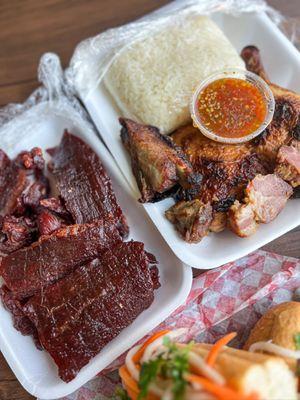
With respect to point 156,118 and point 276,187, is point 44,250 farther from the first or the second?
point 276,187

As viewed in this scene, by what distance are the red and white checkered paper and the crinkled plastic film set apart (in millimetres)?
1651

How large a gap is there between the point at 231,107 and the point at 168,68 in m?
0.61

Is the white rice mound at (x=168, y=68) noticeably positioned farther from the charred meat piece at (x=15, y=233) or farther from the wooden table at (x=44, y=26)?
the charred meat piece at (x=15, y=233)

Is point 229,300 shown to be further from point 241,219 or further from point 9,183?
point 9,183

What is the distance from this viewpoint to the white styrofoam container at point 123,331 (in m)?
2.88

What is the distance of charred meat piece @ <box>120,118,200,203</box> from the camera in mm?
3004

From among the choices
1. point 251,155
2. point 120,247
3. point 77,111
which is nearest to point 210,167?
point 251,155

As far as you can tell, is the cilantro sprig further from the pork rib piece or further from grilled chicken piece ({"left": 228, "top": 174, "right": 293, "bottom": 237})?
grilled chicken piece ({"left": 228, "top": 174, "right": 293, "bottom": 237})

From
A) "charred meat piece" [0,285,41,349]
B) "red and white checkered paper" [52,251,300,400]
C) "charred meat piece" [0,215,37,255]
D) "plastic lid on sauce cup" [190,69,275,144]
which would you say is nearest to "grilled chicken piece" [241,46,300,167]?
"plastic lid on sauce cup" [190,69,275,144]

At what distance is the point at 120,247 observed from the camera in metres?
3.01

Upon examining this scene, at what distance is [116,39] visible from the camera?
367cm

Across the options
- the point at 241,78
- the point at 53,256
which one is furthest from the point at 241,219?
the point at 53,256

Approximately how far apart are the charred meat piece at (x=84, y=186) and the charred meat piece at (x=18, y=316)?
0.63 meters

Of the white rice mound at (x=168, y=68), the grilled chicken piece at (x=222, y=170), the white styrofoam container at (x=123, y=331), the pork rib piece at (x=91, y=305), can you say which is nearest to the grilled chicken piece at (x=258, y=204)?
the grilled chicken piece at (x=222, y=170)
